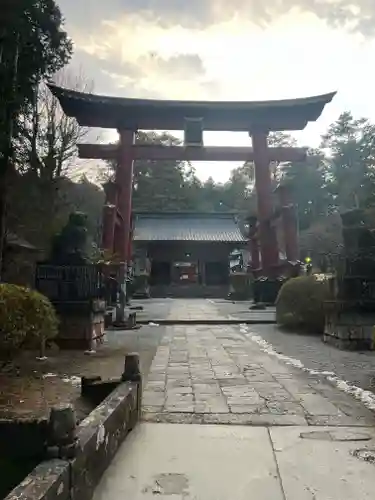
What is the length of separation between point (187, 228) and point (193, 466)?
31.2m

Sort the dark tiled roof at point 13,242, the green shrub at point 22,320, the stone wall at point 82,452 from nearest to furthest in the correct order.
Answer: the stone wall at point 82,452, the green shrub at point 22,320, the dark tiled roof at point 13,242

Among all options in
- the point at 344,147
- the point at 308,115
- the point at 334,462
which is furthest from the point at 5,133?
the point at 344,147

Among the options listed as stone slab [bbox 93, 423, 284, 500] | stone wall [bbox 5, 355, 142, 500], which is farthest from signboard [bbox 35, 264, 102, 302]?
stone slab [bbox 93, 423, 284, 500]

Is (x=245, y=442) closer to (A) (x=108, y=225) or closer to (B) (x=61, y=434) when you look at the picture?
(B) (x=61, y=434)

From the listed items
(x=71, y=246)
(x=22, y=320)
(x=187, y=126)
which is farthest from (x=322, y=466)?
(x=187, y=126)

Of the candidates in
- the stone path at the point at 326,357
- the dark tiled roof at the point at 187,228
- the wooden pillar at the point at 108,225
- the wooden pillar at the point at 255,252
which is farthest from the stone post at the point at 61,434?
the dark tiled roof at the point at 187,228

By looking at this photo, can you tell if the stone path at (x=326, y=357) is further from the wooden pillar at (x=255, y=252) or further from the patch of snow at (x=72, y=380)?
the wooden pillar at (x=255, y=252)

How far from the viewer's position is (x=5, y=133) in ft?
33.5

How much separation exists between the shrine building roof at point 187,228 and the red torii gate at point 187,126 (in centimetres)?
1209

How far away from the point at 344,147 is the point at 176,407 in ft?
139

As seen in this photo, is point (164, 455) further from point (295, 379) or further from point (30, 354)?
point (30, 354)

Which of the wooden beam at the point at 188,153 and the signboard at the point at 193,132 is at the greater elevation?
the signboard at the point at 193,132

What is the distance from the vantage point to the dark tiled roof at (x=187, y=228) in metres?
32.2

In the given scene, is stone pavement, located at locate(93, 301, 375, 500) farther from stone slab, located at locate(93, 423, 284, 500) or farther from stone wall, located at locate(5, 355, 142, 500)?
stone wall, located at locate(5, 355, 142, 500)
